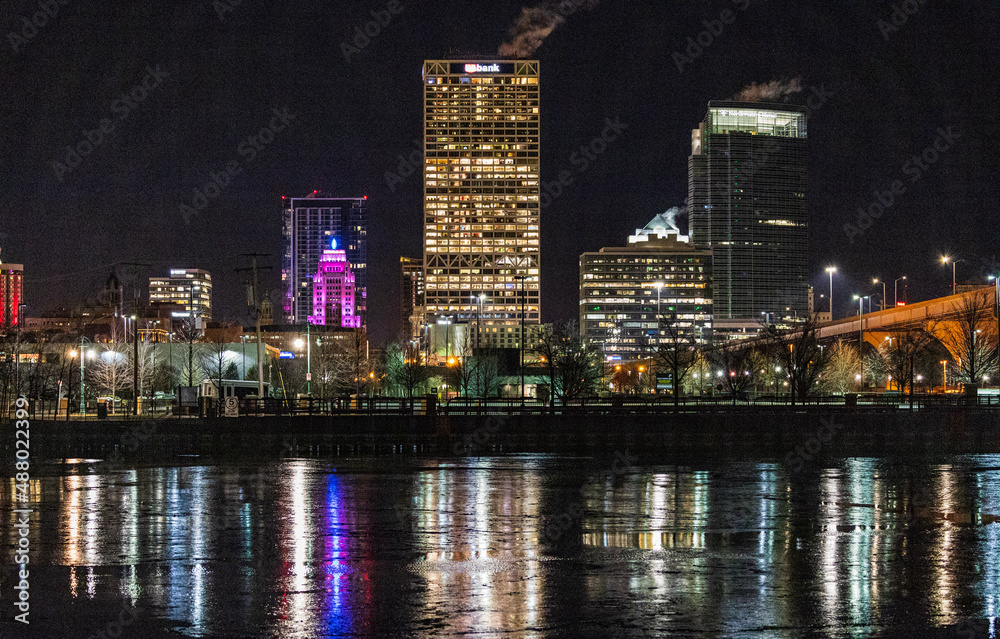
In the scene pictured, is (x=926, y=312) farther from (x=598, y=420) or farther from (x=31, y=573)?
(x=31, y=573)

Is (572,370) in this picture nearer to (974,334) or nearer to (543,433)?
(543,433)

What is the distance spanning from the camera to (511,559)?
1537cm

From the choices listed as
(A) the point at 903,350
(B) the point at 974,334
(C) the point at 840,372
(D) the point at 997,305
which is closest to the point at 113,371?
(D) the point at 997,305

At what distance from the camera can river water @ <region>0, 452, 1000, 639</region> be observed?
37.4 feet

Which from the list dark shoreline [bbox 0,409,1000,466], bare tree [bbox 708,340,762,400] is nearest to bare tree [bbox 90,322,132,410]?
dark shoreline [bbox 0,409,1000,466]

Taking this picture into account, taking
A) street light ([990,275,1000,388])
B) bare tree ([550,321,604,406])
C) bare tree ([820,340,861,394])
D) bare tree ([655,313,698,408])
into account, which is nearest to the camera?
street light ([990,275,1000,388])

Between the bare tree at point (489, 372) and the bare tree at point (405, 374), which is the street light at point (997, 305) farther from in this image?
the bare tree at point (405, 374)

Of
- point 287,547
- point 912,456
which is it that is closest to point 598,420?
point 912,456

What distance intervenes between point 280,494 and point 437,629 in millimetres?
15152

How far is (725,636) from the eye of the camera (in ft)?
34.8

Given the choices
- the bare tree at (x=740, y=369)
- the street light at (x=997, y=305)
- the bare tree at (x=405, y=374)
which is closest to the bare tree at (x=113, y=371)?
the bare tree at (x=405, y=374)

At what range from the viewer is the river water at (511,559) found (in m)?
11.4

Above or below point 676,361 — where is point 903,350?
above

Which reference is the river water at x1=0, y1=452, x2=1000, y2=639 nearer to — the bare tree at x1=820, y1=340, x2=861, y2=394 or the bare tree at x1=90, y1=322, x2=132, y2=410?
the bare tree at x1=90, y1=322, x2=132, y2=410
